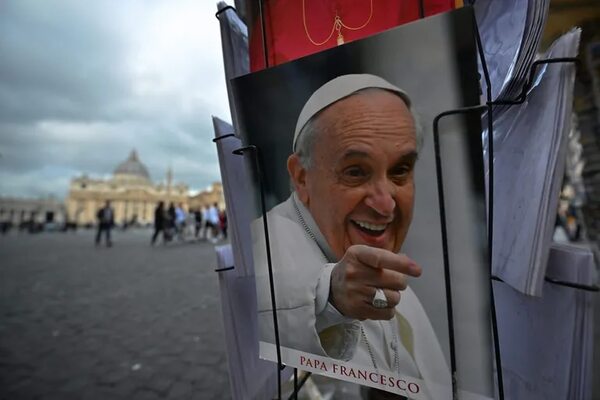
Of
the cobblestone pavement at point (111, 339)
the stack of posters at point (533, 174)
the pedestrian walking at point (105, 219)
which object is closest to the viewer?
the stack of posters at point (533, 174)

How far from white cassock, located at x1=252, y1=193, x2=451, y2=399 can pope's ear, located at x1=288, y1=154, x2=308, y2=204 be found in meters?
0.01

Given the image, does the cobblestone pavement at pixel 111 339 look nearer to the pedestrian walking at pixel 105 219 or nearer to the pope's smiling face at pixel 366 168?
the pope's smiling face at pixel 366 168

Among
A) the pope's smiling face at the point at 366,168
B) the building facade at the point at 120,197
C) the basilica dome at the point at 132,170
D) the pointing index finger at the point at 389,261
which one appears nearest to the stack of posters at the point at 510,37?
the pope's smiling face at the point at 366,168

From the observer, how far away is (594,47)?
7.09ft

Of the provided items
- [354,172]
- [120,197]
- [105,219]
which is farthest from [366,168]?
[120,197]

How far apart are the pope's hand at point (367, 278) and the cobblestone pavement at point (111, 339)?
35.7 inches

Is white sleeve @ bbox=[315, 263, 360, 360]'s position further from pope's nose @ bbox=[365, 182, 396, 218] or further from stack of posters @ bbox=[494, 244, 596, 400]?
stack of posters @ bbox=[494, 244, 596, 400]

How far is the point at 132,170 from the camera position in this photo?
40.9m

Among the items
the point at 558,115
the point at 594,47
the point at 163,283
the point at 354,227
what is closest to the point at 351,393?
the point at 354,227

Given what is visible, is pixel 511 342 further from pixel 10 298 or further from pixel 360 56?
pixel 10 298

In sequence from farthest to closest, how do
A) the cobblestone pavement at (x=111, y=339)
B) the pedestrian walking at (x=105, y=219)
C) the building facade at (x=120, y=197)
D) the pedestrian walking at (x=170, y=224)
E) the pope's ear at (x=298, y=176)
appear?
the building facade at (x=120, y=197)
the pedestrian walking at (x=170, y=224)
the pedestrian walking at (x=105, y=219)
the cobblestone pavement at (x=111, y=339)
the pope's ear at (x=298, y=176)

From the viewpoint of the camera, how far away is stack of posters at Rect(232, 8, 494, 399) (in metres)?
0.37

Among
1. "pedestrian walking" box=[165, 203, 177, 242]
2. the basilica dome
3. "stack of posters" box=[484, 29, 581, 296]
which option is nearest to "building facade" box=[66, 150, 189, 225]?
the basilica dome

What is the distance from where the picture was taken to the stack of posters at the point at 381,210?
366 millimetres
